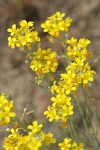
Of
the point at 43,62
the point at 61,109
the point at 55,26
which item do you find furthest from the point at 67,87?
the point at 55,26

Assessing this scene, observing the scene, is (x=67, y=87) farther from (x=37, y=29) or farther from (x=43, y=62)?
(x=37, y=29)

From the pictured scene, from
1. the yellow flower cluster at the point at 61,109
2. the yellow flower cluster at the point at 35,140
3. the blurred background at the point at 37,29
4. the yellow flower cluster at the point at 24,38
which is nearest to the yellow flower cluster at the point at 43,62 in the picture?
the yellow flower cluster at the point at 24,38

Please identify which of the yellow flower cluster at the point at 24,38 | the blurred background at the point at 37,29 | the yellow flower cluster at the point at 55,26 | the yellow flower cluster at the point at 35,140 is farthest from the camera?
the blurred background at the point at 37,29

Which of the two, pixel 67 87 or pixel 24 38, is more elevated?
pixel 24 38

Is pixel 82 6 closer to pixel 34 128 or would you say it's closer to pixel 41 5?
pixel 41 5

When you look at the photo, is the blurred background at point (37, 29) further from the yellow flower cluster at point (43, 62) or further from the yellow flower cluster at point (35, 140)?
the yellow flower cluster at point (35, 140)

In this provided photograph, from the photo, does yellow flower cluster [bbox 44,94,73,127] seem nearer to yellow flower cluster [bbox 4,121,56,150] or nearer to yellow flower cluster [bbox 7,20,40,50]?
yellow flower cluster [bbox 4,121,56,150]

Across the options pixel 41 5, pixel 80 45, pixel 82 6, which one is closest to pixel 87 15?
pixel 82 6
